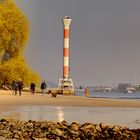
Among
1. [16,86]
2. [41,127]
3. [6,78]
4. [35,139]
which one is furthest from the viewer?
[6,78]

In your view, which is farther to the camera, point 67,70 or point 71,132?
point 67,70

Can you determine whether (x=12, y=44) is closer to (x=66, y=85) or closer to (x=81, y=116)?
(x=66, y=85)

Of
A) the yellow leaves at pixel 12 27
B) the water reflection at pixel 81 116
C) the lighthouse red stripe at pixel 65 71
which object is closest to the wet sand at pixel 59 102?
the water reflection at pixel 81 116

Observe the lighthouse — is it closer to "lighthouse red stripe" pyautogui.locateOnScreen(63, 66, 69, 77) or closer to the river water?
"lighthouse red stripe" pyautogui.locateOnScreen(63, 66, 69, 77)

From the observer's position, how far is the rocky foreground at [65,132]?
18812mm

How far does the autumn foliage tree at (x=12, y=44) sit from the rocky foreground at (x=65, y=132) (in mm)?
Answer: 50116

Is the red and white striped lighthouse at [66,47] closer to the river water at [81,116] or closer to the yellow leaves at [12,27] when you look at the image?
the yellow leaves at [12,27]

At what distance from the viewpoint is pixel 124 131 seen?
1998cm

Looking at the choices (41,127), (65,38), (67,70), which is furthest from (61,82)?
(41,127)

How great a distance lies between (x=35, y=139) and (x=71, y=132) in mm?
2481

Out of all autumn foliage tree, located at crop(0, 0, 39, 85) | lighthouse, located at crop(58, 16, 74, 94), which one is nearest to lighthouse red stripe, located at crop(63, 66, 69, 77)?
lighthouse, located at crop(58, 16, 74, 94)

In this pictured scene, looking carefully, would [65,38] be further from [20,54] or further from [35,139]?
[35,139]

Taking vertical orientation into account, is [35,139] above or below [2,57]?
below

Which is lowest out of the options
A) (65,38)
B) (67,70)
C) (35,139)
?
(35,139)
